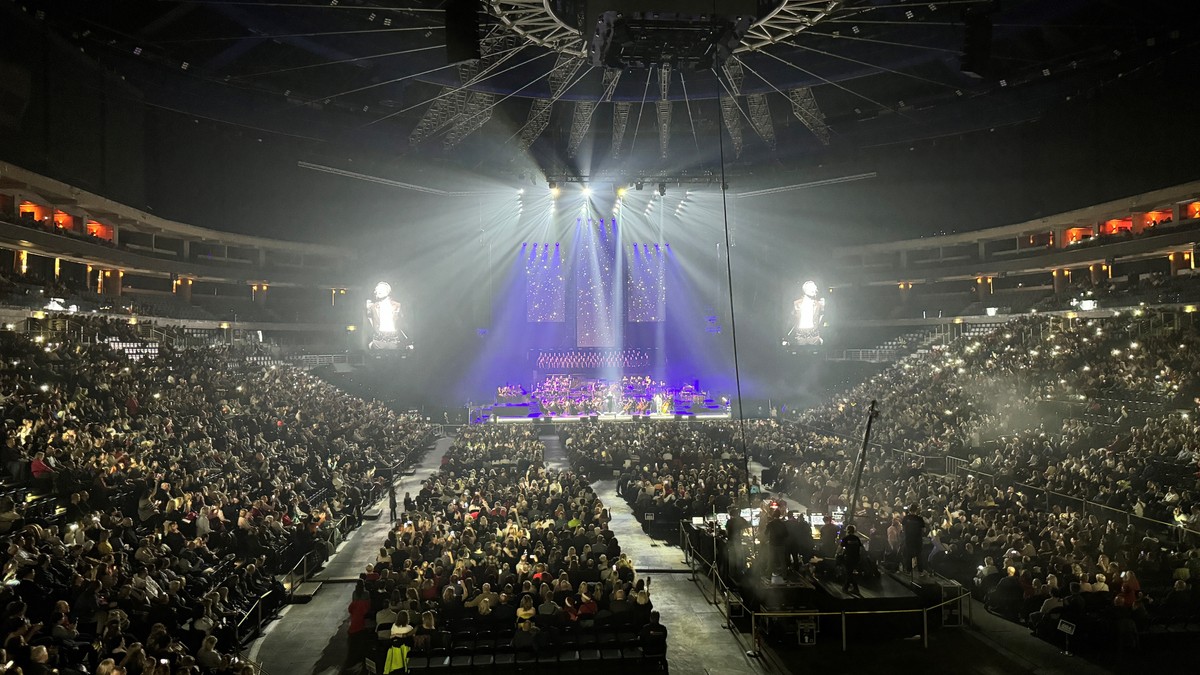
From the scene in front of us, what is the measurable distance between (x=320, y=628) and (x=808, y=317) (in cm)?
3584

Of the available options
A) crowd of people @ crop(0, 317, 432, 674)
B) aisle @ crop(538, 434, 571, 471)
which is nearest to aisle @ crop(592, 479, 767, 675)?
crowd of people @ crop(0, 317, 432, 674)

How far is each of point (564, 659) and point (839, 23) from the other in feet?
62.6

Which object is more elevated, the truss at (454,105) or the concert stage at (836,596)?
the truss at (454,105)

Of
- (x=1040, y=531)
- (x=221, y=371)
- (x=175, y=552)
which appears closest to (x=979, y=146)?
(x=1040, y=531)

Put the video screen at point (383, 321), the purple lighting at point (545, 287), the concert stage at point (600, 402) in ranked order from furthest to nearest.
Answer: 1. the purple lighting at point (545, 287)
2. the video screen at point (383, 321)
3. the concert stage at point (600, 402)

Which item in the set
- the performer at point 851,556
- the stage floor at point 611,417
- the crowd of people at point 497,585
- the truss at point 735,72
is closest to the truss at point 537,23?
the truss at point 735,72

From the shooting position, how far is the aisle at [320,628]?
1088 cm

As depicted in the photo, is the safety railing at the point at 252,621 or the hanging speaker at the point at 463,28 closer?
the safety railing at the point at 252,621

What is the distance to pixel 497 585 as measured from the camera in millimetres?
11406

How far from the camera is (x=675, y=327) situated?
4744 cm

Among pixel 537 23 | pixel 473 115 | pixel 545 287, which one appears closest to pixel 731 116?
pixel 473 115

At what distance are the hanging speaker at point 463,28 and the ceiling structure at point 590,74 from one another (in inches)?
49.3

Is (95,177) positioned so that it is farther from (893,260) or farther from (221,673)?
(893,260)

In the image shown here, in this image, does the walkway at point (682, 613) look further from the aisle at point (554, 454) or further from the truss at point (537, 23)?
the truss at point (537, 23)
